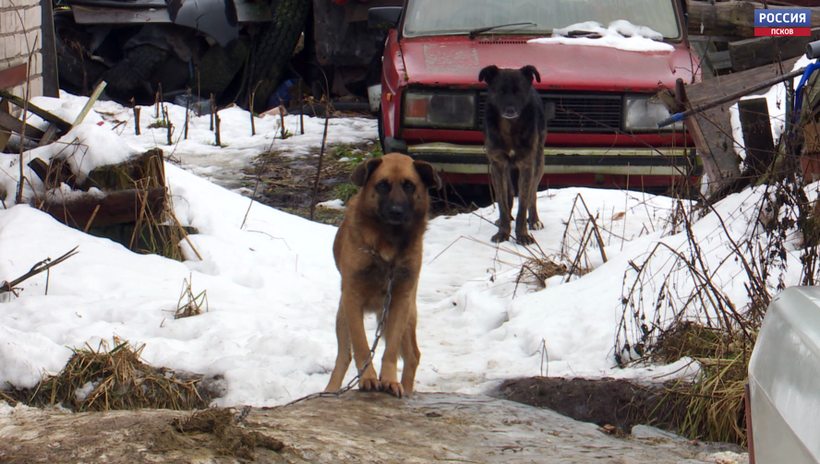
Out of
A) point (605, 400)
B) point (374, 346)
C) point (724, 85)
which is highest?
point (724, 85)

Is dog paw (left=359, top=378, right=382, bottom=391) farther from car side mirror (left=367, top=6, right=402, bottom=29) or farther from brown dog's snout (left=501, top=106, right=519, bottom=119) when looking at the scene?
car side mirror (left=367, top=6, right=402, bottom=29)

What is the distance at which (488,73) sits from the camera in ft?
21.9

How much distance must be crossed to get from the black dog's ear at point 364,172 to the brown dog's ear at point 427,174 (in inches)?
7.8

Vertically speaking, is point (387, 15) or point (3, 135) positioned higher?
point (387, 15)

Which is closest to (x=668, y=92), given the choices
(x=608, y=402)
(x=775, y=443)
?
(x=608, y=402)

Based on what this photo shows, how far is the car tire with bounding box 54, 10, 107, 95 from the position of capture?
12383 mm

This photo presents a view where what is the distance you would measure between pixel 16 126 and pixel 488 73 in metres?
3.81

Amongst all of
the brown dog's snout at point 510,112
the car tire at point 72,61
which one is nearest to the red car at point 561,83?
the brown dog's snout at point 510,112

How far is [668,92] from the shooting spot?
549cm

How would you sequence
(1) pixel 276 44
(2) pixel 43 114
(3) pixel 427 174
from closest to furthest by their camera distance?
1. (3) pixel 427 174
2. (2) pixel 43 114
3. (1) pixel 276 44

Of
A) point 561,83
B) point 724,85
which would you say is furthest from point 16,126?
point 724,85

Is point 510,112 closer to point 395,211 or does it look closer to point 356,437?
point 395,211

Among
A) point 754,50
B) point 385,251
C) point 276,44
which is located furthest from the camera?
point 276,44

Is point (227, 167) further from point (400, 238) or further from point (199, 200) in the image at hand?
point (400, 238)
